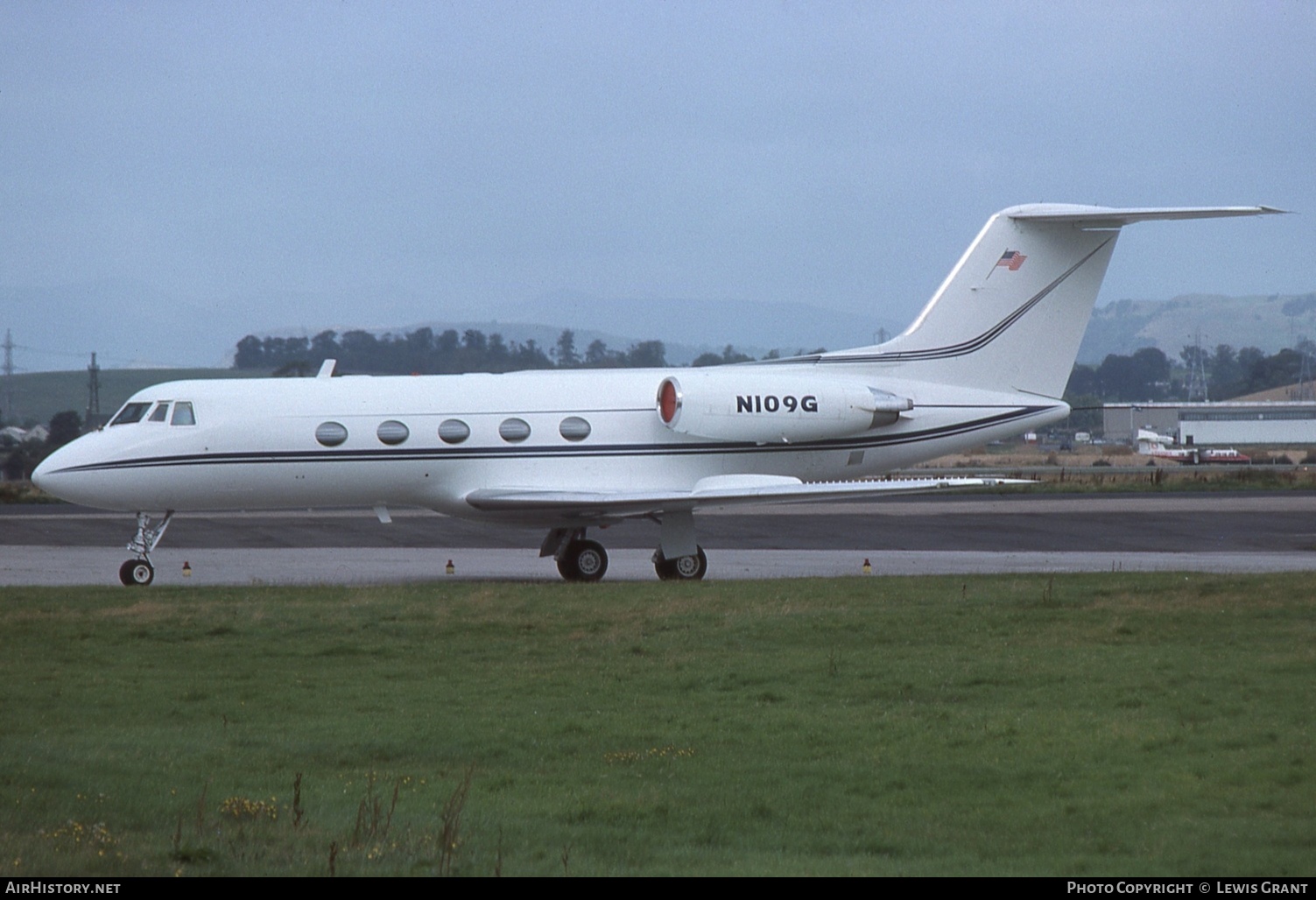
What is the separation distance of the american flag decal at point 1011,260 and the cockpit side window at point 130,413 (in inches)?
536

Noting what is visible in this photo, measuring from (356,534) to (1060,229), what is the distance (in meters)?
16.3

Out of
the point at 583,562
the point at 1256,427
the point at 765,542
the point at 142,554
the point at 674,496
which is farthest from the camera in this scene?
the point at 1256,427

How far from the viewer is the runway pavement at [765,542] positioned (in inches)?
921

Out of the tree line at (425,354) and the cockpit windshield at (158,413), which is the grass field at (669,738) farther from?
the tree line at (425,354)

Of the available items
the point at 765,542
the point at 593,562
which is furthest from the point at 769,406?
the point at 765,542

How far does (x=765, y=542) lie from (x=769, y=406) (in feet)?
23.7

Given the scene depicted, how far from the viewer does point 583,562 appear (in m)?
22.0

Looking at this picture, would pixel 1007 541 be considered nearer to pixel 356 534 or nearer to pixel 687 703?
pixel 356 534

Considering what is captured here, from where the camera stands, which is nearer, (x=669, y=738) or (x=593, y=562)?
(x=669, y=738)

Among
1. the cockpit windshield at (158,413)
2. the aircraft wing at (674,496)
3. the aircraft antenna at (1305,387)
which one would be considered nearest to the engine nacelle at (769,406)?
the aircraft wing at (674,496)

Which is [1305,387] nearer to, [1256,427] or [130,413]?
[1256,427]

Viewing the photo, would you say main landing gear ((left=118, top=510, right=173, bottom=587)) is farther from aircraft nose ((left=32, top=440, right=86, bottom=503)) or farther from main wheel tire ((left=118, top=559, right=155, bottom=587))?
aircraft nose ((left=32, top=440, right=86, bottom=503))

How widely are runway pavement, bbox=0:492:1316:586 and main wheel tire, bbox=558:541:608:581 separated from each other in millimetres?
1007
